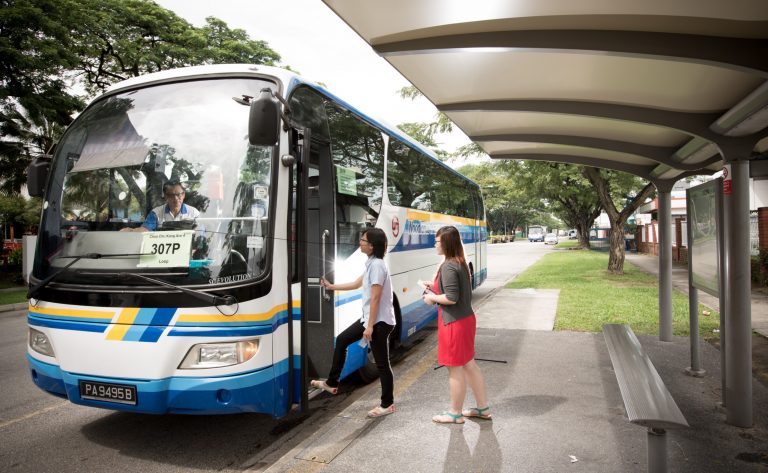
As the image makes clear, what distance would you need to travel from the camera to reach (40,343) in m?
4.07

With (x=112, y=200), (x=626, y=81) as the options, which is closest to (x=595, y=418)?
(x=626, y=81)

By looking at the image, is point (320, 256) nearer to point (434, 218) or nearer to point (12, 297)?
point (434, 218)

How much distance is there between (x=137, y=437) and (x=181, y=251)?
1889 mm

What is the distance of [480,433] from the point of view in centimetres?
418

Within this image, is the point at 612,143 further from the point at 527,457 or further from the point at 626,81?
the point at 527,457

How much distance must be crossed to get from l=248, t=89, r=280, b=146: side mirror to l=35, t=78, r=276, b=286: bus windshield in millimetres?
351

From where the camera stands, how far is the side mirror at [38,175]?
14.9 feet

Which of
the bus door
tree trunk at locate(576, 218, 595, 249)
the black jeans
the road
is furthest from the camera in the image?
tree trunk at locate(576, 218, 595, 249)

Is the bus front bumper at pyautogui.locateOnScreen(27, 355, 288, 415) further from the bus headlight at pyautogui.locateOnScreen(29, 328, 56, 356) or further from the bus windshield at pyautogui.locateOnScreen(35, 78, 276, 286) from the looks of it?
the bus windshield at pyautogui.locateOnScreen(35, 78, 276, 286)

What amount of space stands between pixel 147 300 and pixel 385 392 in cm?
219

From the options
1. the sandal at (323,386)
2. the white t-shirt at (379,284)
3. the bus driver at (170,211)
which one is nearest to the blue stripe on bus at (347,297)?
the white t-shirt at (379,284)

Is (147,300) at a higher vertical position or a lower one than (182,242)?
lower

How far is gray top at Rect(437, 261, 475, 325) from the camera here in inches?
165

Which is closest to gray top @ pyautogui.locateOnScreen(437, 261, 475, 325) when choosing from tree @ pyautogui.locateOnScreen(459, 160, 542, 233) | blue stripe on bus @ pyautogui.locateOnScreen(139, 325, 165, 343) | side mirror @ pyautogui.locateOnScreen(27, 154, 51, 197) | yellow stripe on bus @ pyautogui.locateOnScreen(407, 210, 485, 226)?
blue stripe on bus @ pyautogui.locateOnScreen(139, 325, 165, 343)
